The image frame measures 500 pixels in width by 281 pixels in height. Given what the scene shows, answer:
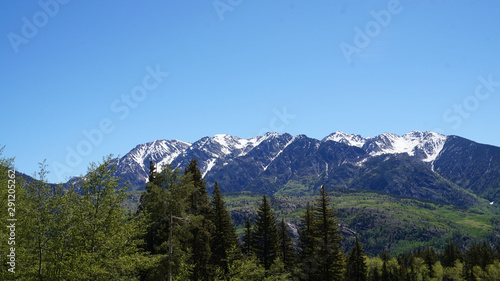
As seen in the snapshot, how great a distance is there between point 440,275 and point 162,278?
132 meters

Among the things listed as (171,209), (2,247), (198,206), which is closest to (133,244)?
(171,209)

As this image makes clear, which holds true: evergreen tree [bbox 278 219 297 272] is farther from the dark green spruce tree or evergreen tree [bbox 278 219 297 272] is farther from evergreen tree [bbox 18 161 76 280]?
evergreen tree [bbox 18 161 76 280]

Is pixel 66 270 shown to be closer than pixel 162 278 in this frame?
Yes

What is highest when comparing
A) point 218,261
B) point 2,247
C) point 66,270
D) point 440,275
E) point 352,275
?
point 2,247

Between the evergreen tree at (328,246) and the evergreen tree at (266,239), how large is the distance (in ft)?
31.8

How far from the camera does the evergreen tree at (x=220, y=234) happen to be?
53.5 meters

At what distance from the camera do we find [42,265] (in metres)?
23.5

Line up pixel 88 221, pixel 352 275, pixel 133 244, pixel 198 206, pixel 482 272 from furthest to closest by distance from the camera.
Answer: pixel 482 272 → pixel 352 275 → pixel 198 206 → pixel 133 244 → pixel 88 221

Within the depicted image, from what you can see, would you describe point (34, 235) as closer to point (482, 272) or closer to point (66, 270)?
point (66, 270)

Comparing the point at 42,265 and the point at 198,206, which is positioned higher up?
the point at 198,206

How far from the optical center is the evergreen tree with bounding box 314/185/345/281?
4541 cm

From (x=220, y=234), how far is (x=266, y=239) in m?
7.79

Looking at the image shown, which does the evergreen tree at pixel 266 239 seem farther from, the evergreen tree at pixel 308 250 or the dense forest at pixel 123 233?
the evergreen tree at pixel 308 250

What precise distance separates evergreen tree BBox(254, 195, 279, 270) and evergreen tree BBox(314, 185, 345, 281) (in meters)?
9.70
